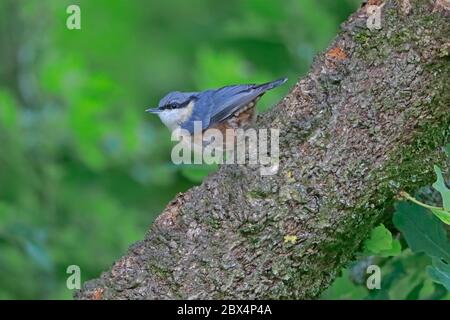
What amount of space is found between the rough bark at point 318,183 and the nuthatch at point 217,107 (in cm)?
103

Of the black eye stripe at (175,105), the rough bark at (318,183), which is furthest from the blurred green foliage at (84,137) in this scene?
the rough bark at (318,183)

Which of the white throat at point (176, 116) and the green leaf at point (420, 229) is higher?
the white throat at point (176, 116)

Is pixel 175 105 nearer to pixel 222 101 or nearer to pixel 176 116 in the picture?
pixel 176 116

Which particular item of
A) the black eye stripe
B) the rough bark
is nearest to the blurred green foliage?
the black eye stripe

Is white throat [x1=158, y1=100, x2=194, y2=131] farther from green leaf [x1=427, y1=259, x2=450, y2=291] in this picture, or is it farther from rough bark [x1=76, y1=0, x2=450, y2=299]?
green leaf [x1=427, y1=259, x2=450, y2=291]

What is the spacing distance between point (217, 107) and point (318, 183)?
4.90 ft

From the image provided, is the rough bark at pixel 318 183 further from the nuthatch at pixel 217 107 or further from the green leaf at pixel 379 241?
the nuthatch at pixel 217 107

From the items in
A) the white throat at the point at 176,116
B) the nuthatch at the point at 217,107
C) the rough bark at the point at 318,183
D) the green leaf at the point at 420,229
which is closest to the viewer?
the rough bark at the point at 318,183

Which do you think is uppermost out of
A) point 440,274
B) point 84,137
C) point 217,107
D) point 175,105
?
point 84,137

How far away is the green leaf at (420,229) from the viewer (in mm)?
2924

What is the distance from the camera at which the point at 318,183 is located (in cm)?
278

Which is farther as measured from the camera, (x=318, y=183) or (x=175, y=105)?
(x=175, y=105)

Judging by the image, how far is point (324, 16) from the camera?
5531 mm

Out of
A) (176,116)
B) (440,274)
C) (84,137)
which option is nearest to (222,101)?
(176,116)
